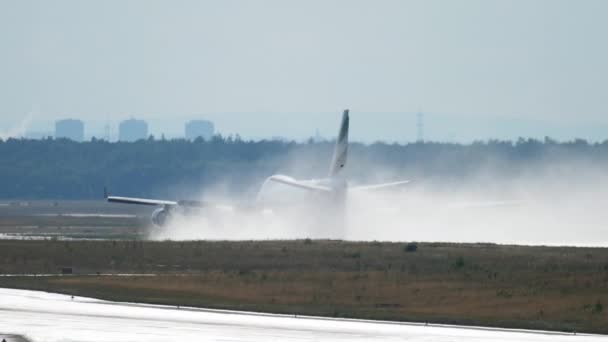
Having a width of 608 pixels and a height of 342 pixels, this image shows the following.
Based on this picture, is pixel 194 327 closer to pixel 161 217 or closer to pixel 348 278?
pixel 348 278

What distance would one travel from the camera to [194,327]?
52.5m

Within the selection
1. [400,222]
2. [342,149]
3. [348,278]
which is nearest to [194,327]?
[348,278]

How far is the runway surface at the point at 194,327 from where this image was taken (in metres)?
49.6

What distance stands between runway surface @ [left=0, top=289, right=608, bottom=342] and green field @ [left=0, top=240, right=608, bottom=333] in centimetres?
261

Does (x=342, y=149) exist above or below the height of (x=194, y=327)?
above

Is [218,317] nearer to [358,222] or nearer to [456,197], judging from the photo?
[358,222]

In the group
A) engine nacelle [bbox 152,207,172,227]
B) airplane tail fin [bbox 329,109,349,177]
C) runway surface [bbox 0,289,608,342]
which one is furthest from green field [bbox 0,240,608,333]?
engine nacelle [bbox 152,207,172,227]

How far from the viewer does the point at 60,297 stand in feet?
212

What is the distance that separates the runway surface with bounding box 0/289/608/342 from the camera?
4962cm

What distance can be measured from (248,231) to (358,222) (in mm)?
9118

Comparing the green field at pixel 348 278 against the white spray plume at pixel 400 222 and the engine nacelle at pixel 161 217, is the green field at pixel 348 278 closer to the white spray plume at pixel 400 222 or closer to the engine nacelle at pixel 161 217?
the white spray plume at pixel 400 222

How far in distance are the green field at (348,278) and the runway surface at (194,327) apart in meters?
2.61

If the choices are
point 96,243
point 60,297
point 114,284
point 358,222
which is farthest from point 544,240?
point 60,297

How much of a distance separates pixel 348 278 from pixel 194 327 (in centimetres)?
2221
